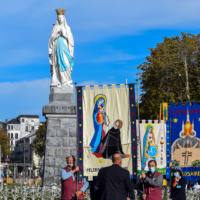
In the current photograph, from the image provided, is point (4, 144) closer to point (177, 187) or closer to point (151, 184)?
point (177, 187)

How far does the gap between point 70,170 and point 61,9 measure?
15006mm

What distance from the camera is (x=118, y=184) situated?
384 inches

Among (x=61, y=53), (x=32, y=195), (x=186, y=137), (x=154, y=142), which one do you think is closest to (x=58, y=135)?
(x=61, y=53)

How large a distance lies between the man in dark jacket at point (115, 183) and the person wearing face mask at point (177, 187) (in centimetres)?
262

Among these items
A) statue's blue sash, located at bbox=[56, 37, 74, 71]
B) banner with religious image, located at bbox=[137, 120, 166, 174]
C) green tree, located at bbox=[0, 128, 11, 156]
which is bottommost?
banner with religious image, located at bbox=[137, 120, 166, 174]

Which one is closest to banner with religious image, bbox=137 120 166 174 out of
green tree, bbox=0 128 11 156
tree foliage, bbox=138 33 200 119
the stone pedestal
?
the stone pedestal

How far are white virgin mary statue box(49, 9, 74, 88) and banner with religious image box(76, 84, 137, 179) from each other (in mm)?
12482

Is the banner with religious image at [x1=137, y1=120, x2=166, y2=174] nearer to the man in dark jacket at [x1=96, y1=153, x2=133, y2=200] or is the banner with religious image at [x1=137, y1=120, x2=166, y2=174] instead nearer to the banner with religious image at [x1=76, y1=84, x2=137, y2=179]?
the banner with religious image at [x1=76, y1=84, x2=137, y2=179]

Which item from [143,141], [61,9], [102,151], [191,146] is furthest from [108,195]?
[61,9]

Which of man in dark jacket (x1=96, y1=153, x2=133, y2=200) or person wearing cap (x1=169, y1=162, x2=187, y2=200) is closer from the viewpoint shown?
man in dark jacket (x1=96, y1=153, x2=133, y2=200)

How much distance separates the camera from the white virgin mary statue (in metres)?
25.4

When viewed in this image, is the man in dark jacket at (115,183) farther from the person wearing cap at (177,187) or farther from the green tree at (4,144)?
the green tree at (4,144)

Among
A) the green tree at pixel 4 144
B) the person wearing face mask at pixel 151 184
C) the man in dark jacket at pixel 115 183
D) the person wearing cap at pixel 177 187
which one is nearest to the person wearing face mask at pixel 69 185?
the person wearing face mask at pixel 151 184

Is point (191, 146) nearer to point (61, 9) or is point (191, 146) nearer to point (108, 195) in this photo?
point (108, 195)
